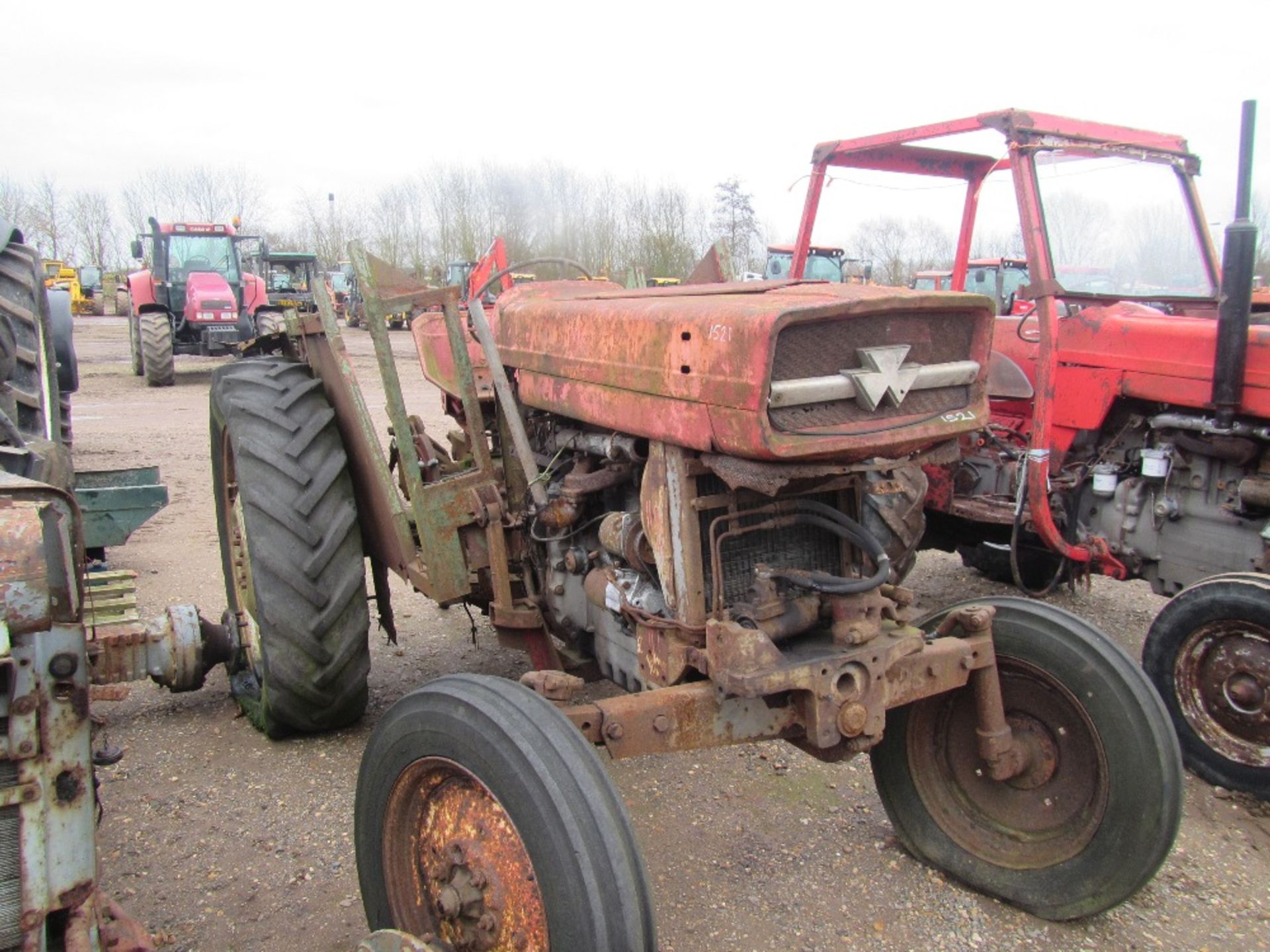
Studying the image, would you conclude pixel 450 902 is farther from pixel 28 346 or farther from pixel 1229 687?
pixel 28 346

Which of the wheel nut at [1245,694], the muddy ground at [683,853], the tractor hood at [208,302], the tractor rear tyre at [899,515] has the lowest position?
the muddy ground at [683,853]

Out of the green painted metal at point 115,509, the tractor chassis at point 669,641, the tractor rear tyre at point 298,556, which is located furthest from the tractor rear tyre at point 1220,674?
the green painted metal at point 115,509

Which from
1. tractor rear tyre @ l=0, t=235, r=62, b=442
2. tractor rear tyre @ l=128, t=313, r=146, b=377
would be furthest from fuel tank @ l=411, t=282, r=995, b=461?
tractor rear tyre @ l=128, t=313, r=146, b=377

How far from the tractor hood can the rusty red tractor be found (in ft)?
43.5

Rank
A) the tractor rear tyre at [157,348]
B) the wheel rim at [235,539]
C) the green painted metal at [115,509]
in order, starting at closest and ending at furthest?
the wheel rim at [235,539]
the green painted metal at [115,509]
the tractor rear tyre at [157,348]

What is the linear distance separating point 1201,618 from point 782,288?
198 centimetres

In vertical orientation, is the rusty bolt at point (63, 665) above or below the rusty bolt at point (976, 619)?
above

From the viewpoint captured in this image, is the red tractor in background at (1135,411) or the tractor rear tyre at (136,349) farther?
the tractor rear tyre at (136,349)

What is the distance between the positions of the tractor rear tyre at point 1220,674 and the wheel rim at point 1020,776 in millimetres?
865

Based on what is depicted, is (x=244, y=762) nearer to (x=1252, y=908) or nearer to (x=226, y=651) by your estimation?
(x=226, y=651)

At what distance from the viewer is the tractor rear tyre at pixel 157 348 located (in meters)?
14.2

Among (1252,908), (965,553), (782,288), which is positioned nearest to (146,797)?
(782,288)

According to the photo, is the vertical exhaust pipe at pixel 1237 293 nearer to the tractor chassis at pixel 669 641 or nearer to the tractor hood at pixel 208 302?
the tractor chassis at pixel 669 641

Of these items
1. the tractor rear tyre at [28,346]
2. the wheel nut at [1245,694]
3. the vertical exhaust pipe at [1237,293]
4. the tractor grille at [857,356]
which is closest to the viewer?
the tractor grille at [857,356]
